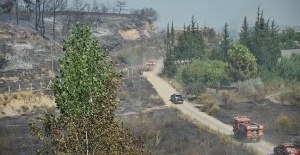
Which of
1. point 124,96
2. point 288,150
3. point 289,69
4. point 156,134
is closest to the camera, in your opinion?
point 288,150

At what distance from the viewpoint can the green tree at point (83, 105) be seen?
1133cm

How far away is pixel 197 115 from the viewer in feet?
151

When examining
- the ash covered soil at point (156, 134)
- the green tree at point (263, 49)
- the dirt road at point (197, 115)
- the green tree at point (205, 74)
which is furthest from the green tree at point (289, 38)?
the ash covered soil at point (156, 134)

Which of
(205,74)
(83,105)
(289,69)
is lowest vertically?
(83,105)

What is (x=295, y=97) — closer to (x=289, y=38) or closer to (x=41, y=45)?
(x=41, y=45)

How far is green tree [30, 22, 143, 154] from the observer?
37.2 feet

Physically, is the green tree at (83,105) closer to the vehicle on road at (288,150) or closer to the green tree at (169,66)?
the vehicle on road at (288,150)

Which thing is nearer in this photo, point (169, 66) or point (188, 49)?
point (169, 66)

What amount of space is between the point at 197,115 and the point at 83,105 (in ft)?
117

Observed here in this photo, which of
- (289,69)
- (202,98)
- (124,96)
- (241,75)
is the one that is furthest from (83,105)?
(289,69)

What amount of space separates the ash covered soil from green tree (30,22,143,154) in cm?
1508

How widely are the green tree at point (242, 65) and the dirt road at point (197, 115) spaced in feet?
40.1

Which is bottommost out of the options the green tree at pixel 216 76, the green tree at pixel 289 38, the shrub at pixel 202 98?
the shrub at pixel 202 98

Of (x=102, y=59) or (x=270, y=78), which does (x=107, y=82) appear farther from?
(x=270, y=78)
